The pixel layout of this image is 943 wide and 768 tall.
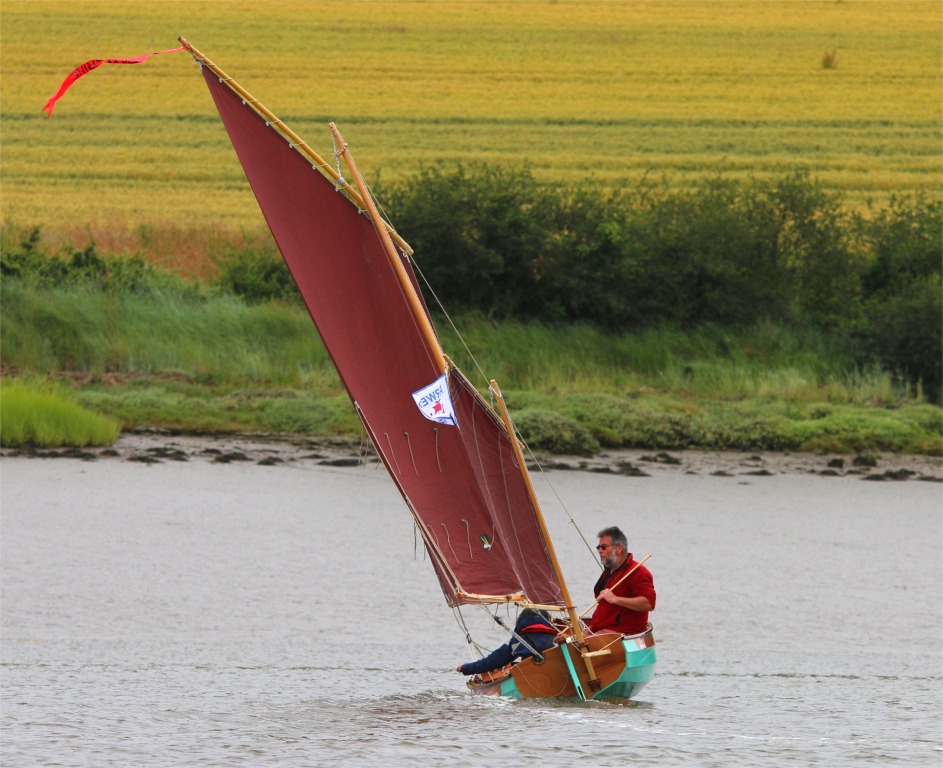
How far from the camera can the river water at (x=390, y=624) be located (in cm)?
1115

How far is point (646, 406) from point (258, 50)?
3140cm

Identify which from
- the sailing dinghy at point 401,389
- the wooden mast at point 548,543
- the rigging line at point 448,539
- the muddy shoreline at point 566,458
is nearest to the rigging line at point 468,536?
the sailing dinghy at point 401,389

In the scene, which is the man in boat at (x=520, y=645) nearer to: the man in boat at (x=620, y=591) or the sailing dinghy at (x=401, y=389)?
the sailing dinghy at (x=401, y=389)

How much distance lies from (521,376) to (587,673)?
16691 mm

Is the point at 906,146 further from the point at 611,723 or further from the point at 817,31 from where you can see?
the point at 611,723

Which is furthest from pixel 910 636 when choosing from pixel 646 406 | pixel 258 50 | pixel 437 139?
pixel 258 50

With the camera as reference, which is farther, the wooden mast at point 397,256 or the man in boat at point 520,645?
the man in boat at point 520,645

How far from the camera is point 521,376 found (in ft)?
92.6

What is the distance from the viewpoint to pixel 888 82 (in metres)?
54.8

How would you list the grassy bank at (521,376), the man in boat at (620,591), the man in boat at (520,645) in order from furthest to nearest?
the grassy bank at (521,376), the man in boat at (520,645), the man in boat at (620,591)

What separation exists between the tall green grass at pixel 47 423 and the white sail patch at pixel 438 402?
1393 cm

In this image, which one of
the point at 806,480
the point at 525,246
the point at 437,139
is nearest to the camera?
the point at 806,480

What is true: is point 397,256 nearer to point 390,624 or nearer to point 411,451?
point 411,451

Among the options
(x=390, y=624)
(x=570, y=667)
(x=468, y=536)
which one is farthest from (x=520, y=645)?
(x=390, y=624)
